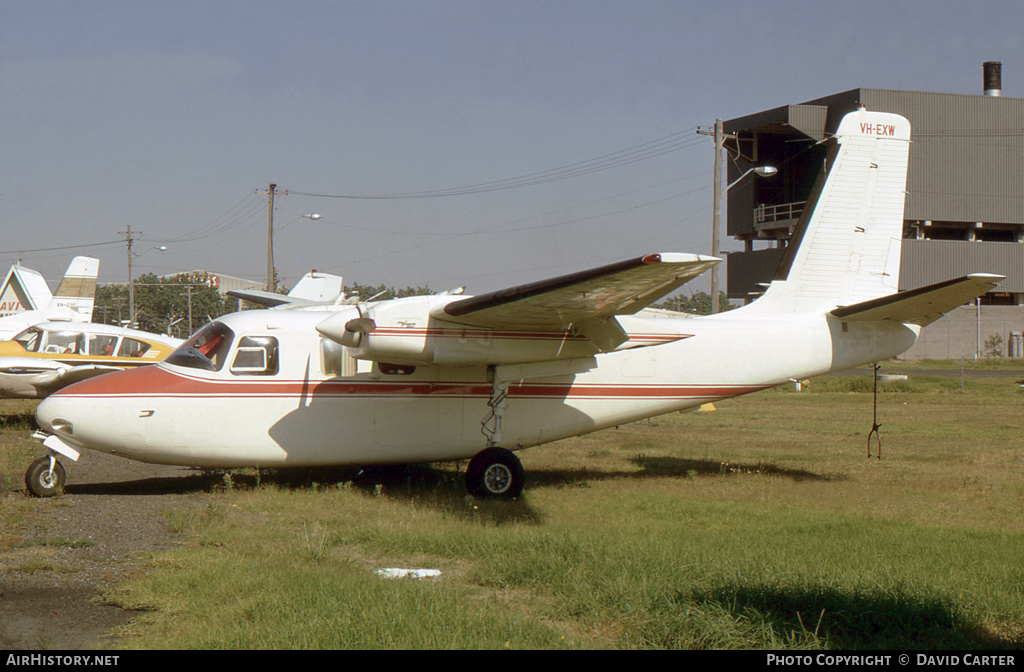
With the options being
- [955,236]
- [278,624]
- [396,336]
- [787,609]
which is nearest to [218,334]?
[396,336]

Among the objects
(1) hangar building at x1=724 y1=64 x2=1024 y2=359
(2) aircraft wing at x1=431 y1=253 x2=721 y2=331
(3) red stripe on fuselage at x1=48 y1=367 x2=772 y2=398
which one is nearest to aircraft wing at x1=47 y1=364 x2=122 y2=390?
(3) red stripe on fuselage at x1=48 y1=367 x2=772 y2=398

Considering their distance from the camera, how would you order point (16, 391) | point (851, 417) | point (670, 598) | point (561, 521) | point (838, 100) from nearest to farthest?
1. point (670, 598)
2. point (561, 521)
3. point (16, 391)
4. point (851, 417)
5. point (838, 100)

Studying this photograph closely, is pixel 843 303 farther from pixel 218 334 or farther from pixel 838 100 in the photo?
pixel 838 100

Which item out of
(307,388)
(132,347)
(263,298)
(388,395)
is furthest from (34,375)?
(388,395)

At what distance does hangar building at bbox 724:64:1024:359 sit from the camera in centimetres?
4731

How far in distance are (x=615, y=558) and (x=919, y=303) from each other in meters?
6.81

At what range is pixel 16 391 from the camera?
17.6 m

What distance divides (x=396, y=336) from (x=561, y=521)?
9.20 ft

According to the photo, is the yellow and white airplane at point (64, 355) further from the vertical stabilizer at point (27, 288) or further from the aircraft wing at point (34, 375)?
the vertical stabilizer at point (27, 288)

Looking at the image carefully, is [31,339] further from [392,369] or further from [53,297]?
[392,369]

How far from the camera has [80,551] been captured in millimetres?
7523

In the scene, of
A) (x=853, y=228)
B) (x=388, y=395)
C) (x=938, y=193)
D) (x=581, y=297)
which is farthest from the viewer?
(x=938, y=193)

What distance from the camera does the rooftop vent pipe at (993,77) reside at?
51875 mm

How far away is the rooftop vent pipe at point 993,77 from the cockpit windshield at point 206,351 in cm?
5496
